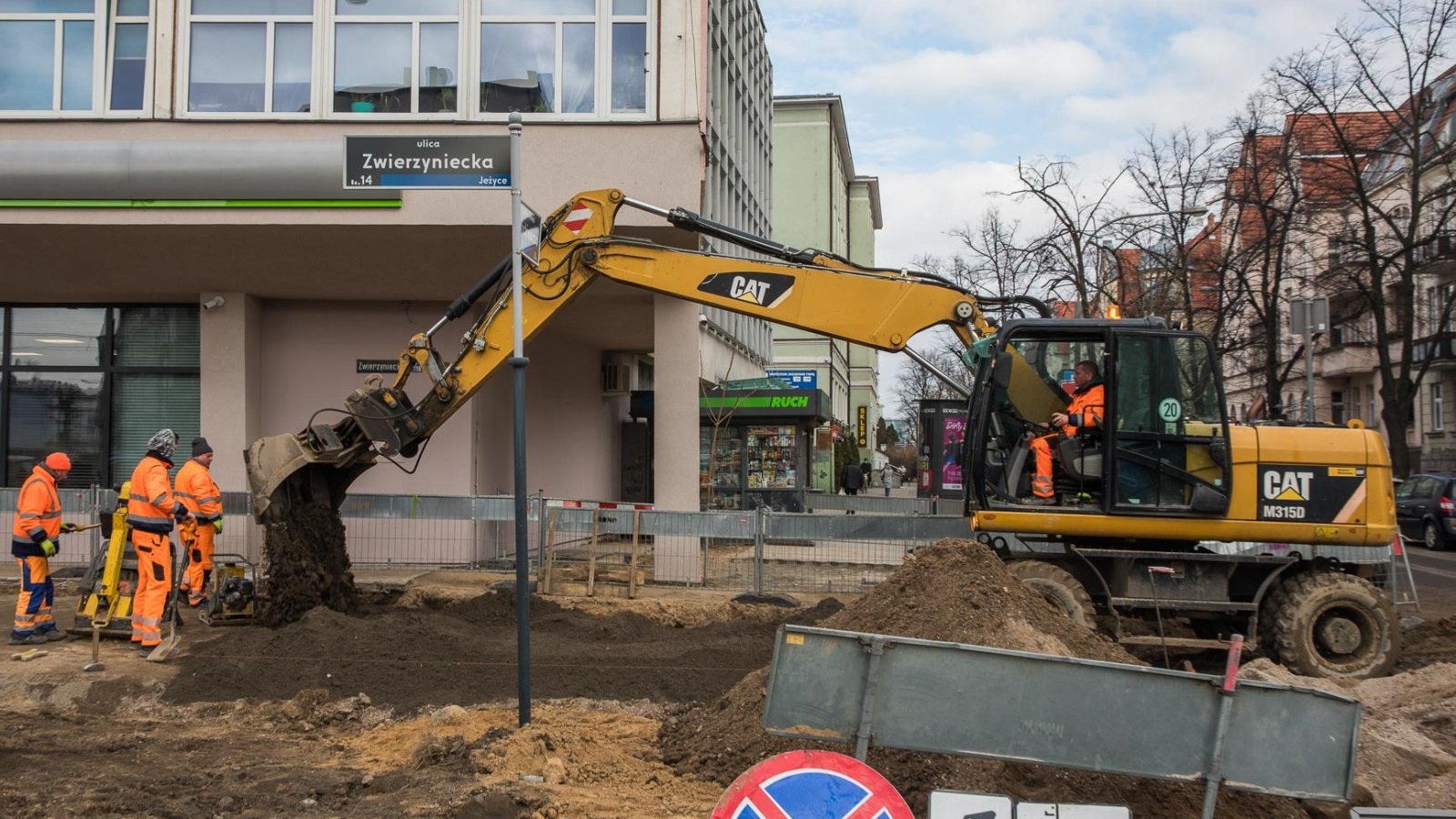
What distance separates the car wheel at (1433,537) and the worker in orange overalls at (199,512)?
982 inches

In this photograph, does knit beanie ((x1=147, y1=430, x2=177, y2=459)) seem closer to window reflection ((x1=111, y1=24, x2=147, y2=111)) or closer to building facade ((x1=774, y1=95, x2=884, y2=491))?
window reflection ((x1=111, y1=24, x2=147, y2=111))

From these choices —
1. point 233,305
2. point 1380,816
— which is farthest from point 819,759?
point 233,305

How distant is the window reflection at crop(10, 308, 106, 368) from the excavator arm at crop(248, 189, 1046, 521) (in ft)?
25.9

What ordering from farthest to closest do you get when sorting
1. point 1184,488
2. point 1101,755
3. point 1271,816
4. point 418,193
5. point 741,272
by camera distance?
point 418,193 → point 741,272 → point 1184,488 → point 1271,816 → point 1101,755

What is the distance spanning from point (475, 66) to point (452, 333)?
3.96 m

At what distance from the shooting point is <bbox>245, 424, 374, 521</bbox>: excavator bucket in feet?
34.4

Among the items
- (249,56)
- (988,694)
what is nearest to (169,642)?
(249,56)

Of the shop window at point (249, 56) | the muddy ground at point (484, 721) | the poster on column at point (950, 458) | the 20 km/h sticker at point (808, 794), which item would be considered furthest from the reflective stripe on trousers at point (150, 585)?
the poster on column at point (950, 458)

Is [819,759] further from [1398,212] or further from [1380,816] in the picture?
[1398,212]

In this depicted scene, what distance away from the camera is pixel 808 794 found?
3.90 metres

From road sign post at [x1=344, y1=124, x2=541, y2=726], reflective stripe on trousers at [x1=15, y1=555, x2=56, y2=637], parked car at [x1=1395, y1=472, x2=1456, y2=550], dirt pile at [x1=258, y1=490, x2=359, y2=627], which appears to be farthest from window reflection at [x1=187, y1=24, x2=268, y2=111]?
parked car at [x1=1395, y1=472, x2=1456, y2=550]

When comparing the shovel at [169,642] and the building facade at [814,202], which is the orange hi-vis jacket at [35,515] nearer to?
the shovel at [169,642]

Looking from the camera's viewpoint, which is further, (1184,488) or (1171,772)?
(1184,488)

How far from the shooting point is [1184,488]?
30.3ft
